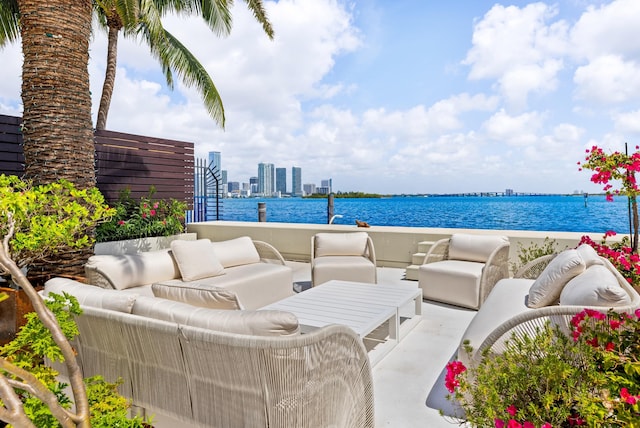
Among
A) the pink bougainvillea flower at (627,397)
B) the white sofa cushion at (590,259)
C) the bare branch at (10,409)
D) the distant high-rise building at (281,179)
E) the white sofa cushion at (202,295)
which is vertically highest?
the distant high-rise building at (281,179)

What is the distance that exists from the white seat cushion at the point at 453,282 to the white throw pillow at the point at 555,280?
1.35 metres

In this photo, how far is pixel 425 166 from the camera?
23.5 meters

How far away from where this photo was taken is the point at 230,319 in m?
1.77

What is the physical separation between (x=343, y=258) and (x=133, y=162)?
4820 mm

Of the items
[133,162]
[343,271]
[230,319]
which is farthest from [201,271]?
[133,162]

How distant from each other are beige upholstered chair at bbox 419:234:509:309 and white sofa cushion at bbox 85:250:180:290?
2.88 meters

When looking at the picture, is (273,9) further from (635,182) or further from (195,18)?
(635,182)

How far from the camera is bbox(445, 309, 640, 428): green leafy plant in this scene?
1.00 metres

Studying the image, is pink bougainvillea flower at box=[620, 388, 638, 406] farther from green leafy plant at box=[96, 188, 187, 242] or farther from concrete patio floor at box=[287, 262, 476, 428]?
green leafy plant at box=[96, 188, 187, 242]

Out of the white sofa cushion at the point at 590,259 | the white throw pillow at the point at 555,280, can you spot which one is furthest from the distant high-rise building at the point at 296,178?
the white throw pillow at the point at 555,280

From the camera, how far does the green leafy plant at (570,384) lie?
100 centimetres

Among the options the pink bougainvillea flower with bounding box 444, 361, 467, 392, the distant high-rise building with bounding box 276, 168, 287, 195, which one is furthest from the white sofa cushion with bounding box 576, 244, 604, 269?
the distant high-rise building with bounding box 276, 168, 287, 195

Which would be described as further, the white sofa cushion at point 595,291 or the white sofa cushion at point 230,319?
the white sofa cushion at point 595,291

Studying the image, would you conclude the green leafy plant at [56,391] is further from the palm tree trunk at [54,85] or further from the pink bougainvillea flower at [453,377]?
the palm tree trunk at [54,85]
